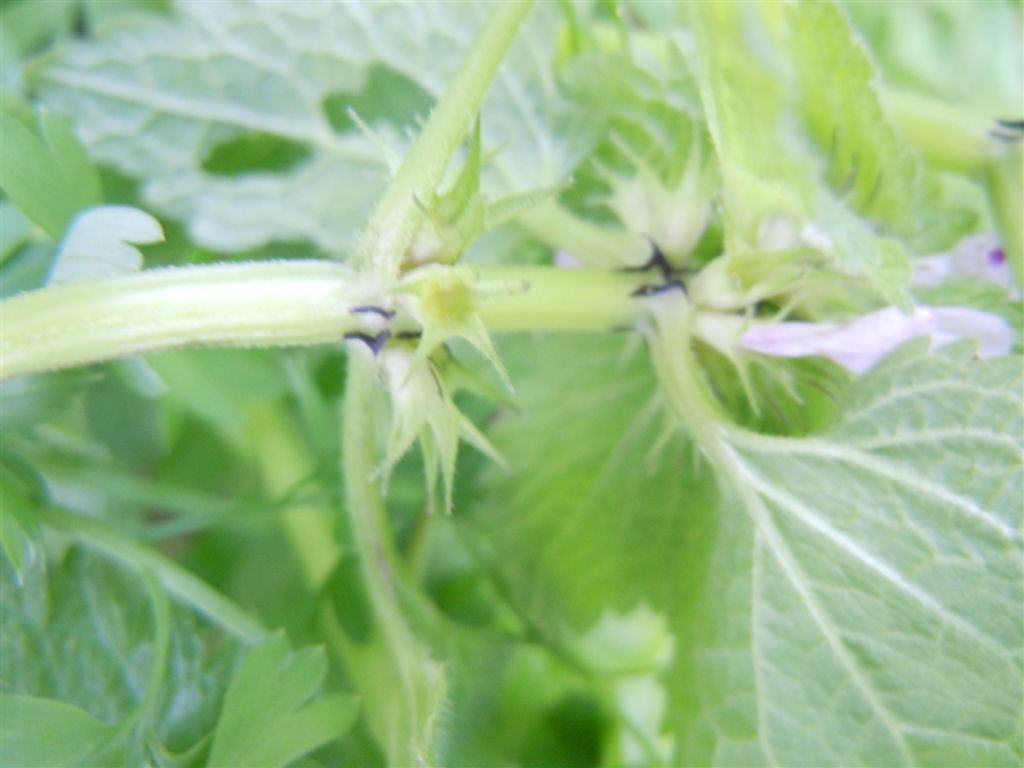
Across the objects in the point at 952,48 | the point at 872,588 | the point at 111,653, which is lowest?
the point at 111,653

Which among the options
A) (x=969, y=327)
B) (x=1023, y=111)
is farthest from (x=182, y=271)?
(x=1023, y=111)

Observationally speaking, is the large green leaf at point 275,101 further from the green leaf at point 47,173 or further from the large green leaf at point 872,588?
the large green leaf at point 872,588

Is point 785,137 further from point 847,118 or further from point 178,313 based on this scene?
point 178,313

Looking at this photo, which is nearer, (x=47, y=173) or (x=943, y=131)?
(x=47, y=173)

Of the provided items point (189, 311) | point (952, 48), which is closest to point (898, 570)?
point (189, 311)

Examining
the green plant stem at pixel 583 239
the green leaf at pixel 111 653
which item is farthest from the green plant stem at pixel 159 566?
the green plant stem at pixel 583 239

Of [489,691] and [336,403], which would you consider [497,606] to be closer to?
[489,691]

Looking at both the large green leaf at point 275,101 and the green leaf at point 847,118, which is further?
the large green leaf at point 275,101
